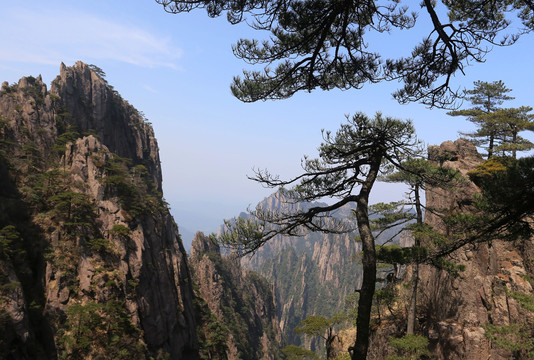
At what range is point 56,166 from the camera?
29.7m

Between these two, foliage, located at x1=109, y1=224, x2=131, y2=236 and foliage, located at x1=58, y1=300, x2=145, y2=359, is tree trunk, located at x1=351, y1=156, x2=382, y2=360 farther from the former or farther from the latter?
foliage, located at x1=109, y1=224, x2=131, y2=236

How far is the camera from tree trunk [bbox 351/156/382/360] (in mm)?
5062

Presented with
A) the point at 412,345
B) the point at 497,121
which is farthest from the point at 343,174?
the point at 497,121

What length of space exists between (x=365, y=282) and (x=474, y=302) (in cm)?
1268

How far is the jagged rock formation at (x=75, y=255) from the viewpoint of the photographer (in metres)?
20.3

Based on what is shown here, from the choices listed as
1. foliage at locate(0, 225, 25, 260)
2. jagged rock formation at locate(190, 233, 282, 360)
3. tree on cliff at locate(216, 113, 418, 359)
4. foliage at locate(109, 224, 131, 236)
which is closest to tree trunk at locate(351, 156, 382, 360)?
tree on cliff at locate(216, 113, 418, 359)

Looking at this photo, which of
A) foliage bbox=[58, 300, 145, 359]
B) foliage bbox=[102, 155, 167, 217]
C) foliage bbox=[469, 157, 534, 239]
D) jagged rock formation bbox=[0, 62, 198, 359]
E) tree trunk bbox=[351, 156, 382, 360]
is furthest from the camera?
foliage bbox=[102, 155, 167, 217]

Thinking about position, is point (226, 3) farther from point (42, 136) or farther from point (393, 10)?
point (42, 136)

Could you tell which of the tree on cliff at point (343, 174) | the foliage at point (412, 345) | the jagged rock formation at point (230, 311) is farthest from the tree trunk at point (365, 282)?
the jagged rock formation at point (230, 311)

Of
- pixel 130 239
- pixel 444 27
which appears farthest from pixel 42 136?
pixel 444 27

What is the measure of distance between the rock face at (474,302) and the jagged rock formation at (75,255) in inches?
789

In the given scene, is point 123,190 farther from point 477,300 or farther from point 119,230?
point 477,300

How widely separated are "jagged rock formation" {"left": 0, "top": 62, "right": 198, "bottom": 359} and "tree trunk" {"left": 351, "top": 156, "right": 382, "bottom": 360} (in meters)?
18.4

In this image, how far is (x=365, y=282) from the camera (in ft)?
17.5
